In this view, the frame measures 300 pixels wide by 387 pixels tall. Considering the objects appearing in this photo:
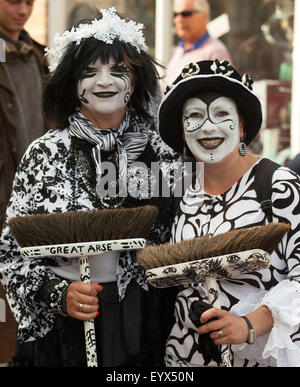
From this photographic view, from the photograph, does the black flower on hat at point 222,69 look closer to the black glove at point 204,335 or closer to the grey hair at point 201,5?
the black glove at point 204,335

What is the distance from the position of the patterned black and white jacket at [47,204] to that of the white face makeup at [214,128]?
344mm

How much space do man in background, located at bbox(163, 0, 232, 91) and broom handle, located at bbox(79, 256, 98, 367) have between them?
2568mm

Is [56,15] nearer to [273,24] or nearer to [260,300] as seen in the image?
[273,24]

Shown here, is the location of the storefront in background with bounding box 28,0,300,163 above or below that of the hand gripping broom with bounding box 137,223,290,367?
above

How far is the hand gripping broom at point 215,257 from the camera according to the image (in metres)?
2.27

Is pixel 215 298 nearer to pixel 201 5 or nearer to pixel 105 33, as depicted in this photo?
pixel 105 33

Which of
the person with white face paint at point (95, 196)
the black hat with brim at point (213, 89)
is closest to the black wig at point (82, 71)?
the person with white face paint at point (95, 196)

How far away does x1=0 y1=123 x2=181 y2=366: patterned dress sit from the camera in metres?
2.72

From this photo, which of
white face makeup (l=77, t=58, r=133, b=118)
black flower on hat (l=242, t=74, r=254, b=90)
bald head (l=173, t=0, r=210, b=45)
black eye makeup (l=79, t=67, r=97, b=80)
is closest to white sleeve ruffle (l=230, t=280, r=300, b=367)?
black flower on hat (l=242, t=74, r=254, b=90)

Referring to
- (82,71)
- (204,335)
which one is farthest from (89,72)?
(204,335)

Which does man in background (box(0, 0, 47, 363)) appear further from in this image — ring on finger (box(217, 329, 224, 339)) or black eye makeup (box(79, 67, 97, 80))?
ring on finger (box(217, 329, 224, 339))

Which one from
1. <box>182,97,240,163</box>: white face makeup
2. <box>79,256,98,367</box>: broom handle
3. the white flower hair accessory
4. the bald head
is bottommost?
<box>79,256,98,367</box>: broom handle

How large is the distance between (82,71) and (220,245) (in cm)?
95

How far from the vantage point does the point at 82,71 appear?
110 inches
